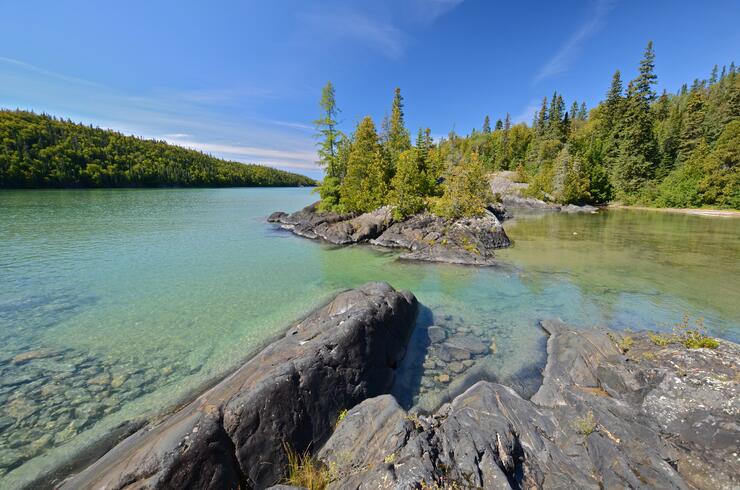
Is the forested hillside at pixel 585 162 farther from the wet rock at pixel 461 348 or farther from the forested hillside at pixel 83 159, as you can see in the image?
the forested hillside at pixel 83 159

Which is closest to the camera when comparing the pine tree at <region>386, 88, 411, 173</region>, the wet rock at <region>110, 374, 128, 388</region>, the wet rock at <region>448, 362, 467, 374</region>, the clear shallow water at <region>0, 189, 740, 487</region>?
the clear shallow water at <region>0, 189, 740, 487</region>

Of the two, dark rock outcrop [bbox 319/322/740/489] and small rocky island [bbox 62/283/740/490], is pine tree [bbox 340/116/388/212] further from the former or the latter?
dark rock outcrop [bbox 319/322/740/489]

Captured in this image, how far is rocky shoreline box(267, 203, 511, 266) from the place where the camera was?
67.1 ft

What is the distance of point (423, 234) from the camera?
981 inches

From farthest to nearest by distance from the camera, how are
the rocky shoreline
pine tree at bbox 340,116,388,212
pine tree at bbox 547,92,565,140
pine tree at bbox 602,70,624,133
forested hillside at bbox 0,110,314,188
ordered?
forested hillside at bbox 0,110,314,188 < pine tree at bbox 547,92,565,140 < pine tree at bbox 602,70,624,133 < pine tree at bbox 340,116,388,212 < the rocky shoreline

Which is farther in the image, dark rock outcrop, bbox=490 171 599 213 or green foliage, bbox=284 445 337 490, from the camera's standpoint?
dark rock outcrop, bbox=490 171 599 213

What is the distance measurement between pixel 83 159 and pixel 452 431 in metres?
150

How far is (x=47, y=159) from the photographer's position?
298 feet

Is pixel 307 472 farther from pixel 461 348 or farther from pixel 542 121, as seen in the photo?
pixel 542 121

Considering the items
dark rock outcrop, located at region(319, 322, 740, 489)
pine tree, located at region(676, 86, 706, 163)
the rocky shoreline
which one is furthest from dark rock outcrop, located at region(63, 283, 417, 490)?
pine tree, located at region(676, 86, 706, 163)

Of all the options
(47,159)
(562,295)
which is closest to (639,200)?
(562,295)

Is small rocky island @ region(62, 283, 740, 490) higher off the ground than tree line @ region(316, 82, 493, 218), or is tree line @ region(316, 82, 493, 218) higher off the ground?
tree line @ region(316, 82, 493, 218)

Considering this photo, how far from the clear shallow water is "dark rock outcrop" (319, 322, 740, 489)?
1.84m

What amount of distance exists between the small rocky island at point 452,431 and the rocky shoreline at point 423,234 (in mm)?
12807
